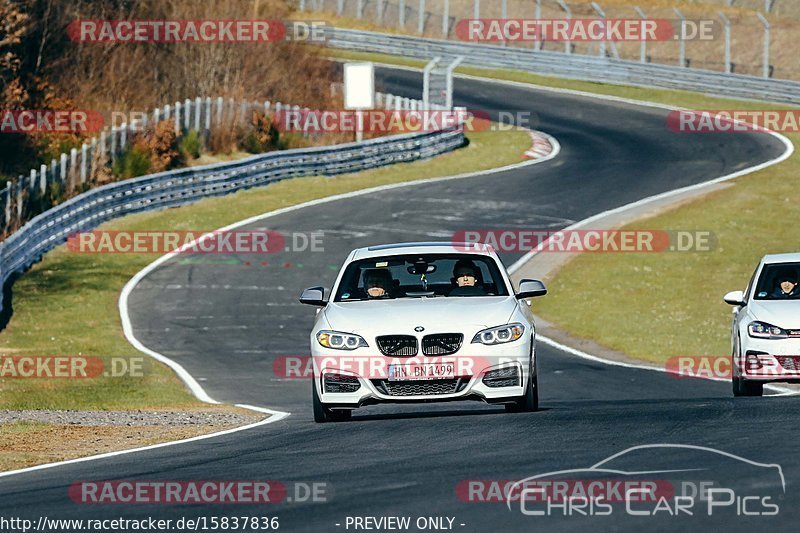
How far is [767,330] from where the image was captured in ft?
47.9

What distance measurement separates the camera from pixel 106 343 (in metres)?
22.8

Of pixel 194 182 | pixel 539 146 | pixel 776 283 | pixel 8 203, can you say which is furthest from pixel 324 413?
pixel 539 146

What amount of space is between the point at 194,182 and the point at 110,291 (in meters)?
9.60

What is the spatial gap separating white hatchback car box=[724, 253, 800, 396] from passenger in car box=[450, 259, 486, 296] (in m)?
2.97

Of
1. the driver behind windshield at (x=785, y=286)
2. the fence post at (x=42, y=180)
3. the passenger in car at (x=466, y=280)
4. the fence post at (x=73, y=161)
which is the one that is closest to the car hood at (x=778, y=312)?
the driver behind windshield at (x=785, y=286)

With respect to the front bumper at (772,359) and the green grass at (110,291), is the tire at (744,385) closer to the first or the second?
the front bumper at (772,359)

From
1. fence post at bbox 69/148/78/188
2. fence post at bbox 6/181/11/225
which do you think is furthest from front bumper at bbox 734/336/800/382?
fence post at bbox 69/148/78/188

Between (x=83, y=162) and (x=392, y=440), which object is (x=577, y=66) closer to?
(x=83, y=162)

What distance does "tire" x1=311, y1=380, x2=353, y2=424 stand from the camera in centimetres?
1284

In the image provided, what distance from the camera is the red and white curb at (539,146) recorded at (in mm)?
44562

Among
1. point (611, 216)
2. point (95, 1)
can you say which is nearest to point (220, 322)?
point (611, 216)

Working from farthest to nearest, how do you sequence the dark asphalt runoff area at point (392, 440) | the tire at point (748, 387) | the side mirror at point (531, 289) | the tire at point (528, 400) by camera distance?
the tire at point (748, 387) → the side mirror at point (531, 289) → the tire at point (528, 400) → the dark asphalt runoff area at point (392, 440)

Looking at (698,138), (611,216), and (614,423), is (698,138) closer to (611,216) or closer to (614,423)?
(611,216)

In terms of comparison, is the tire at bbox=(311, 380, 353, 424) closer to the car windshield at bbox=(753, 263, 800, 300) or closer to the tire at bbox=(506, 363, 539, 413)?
the tire at bbox=(506, 363, 539, 413)
